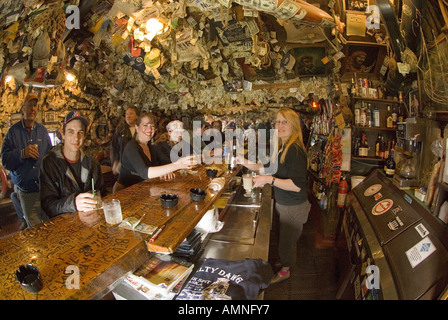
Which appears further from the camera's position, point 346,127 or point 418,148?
point 346,127

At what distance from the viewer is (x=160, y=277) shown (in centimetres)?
120

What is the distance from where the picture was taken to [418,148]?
242cm

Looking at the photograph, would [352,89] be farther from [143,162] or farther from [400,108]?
[143,162]

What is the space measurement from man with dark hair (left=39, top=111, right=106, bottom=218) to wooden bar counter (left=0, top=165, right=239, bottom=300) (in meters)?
0.48

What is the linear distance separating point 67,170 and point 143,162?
65 centimetres

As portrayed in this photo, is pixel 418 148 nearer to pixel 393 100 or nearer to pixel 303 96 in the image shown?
pixel 393 100

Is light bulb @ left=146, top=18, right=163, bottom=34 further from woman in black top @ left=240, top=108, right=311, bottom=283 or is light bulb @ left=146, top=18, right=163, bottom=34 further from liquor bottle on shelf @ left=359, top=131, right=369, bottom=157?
liquor bottle on shelf @ left=359, top=131, right=369, bottom=157

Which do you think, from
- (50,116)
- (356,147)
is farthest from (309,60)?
(50,116)

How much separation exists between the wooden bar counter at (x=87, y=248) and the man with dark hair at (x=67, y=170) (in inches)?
19.0

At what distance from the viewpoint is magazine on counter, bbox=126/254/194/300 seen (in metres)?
1.10

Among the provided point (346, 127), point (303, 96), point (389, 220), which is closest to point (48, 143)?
point (389, 220)

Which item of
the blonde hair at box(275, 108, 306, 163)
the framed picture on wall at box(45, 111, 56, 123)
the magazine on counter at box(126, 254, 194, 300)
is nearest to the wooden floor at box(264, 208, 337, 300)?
the blonde hair at box(275, 108, 306, 163)

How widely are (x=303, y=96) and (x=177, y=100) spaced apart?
12.4ft
